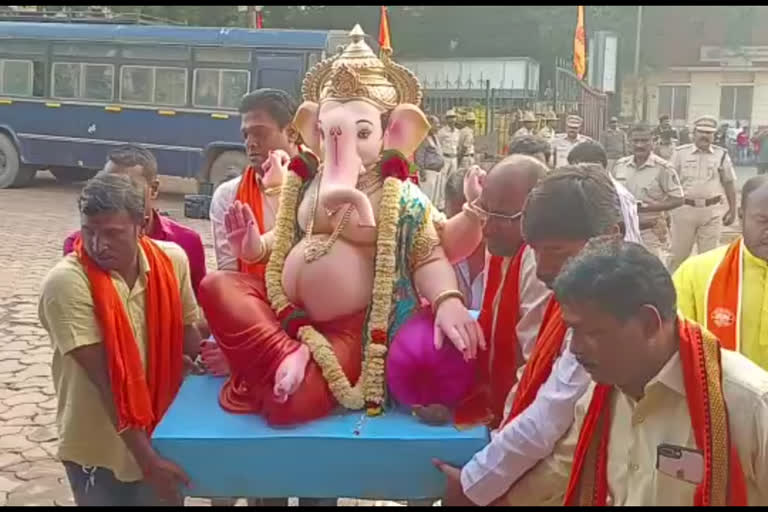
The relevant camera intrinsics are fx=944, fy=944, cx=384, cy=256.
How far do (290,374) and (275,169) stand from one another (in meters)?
0.86

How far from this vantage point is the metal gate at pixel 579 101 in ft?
50.0

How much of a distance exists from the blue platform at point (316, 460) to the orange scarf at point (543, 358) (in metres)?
0.22

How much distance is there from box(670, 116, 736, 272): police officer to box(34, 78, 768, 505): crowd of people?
14.4 ft

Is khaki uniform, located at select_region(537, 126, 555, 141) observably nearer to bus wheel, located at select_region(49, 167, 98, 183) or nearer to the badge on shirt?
bus wheel, located at select_region(49, 167, 98, 183)

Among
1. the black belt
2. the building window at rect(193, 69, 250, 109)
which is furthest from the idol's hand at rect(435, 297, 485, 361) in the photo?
the building window at rect(193, 69, 250, 109)

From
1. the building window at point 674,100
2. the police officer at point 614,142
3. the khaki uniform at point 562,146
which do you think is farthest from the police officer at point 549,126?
the building window at point 674,100

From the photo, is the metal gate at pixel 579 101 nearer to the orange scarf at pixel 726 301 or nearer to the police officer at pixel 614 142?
the police officer at pixel 614 142

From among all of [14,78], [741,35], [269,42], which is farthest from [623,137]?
[741,35]

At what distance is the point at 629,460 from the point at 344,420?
749mm

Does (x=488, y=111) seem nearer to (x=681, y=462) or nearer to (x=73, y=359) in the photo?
(x=73, y=359)

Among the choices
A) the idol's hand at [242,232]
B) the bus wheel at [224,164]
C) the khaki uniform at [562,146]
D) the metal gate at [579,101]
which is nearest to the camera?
the idol's hand at [242,232]

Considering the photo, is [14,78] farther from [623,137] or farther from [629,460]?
[629,460]

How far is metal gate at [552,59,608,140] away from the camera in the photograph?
15242mm

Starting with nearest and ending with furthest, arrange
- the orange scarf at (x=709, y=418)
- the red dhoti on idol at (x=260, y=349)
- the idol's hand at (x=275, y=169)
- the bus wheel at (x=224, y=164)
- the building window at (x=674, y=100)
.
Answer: the orange scarf at (x=709, y=418)
the red dhoti on idol at (x=260, y=349)
the idol's hand at (x=275, y=169)
the bus wheel at (x=224, y=164)
the building window at (x=674, y=100)
